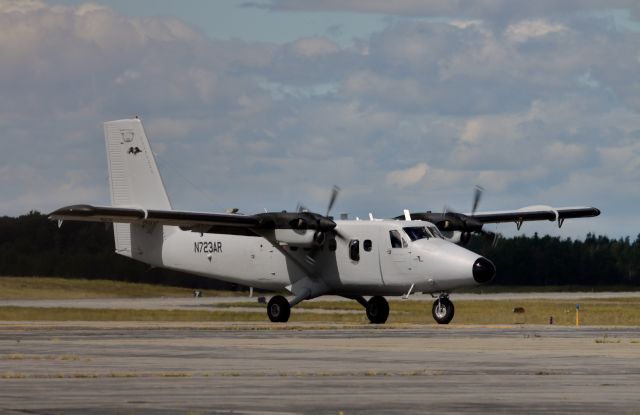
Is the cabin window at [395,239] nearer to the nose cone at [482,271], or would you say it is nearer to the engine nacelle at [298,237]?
the engine nacelle at [298,237]

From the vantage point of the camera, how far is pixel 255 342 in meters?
29.5

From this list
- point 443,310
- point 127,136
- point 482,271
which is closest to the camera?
point 482,271

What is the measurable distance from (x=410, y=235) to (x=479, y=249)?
6144 centimetres

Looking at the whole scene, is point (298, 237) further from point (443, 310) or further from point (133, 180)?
point (133, 180)

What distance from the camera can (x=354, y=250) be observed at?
44094 mm

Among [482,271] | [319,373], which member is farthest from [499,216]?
[319,373]

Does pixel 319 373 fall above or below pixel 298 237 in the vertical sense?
below

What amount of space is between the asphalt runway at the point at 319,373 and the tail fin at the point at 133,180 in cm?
1649

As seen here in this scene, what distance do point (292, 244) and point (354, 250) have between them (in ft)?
7.03

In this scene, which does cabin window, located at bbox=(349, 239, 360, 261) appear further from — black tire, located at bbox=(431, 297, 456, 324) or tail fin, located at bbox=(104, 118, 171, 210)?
tail fin, located at bbox=(104, 118, 171, 210)

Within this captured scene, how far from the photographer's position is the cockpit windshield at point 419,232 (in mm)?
42469

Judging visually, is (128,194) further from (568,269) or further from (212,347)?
(568,269)

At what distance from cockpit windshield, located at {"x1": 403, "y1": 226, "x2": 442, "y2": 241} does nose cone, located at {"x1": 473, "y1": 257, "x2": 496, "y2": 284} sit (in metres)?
2.39

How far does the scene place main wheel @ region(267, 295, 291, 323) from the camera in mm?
45719
